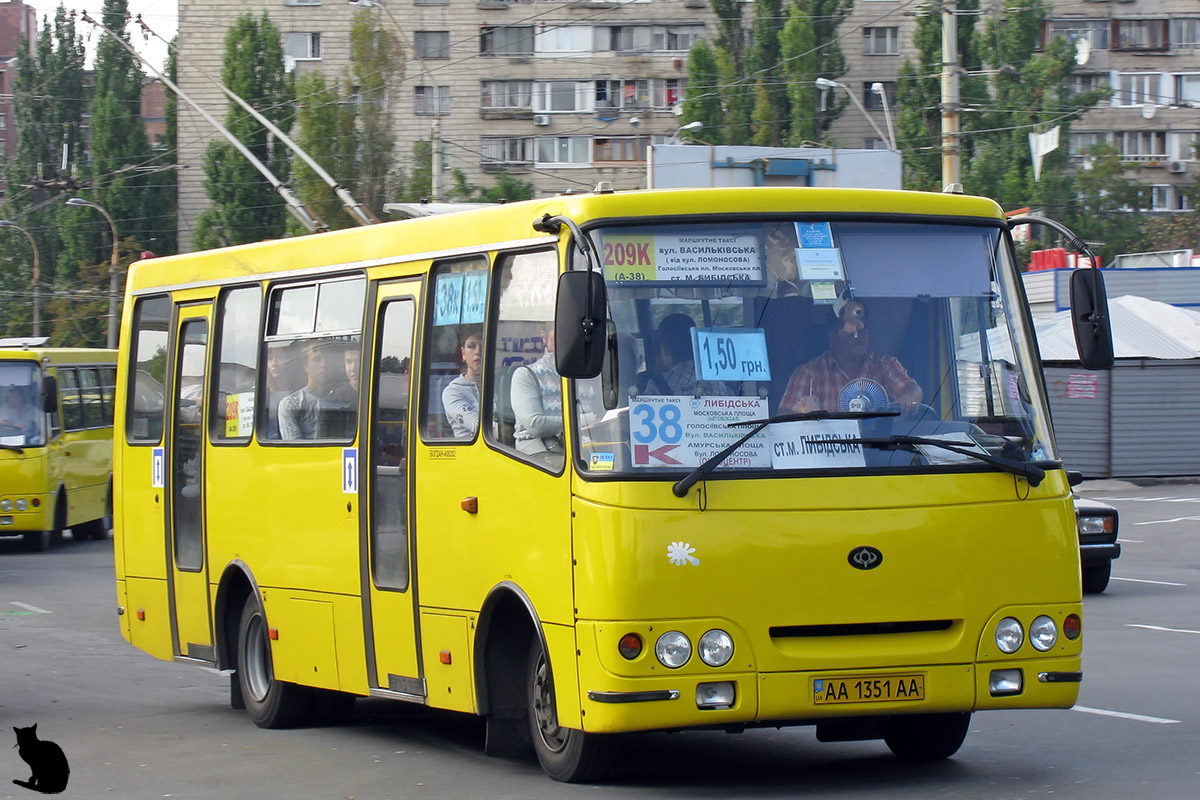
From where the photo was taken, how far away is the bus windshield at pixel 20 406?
2509 centimetres

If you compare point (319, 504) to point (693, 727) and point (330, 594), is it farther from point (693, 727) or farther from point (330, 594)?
point (693, 727)

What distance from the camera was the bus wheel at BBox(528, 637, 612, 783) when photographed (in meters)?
7.43

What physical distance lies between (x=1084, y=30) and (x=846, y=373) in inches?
2741

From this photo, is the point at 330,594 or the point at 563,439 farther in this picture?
the point at 330,594

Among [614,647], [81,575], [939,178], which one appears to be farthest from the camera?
[939,178]

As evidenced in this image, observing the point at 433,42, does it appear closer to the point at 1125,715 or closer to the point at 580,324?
the point at 1125,715

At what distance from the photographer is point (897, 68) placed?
7138 centimetres

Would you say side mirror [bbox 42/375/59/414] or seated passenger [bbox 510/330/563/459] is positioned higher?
seated passenger [bbox 510/330/563/459]

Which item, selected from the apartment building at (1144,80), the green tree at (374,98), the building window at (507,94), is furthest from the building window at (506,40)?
the green tree at (374,98)

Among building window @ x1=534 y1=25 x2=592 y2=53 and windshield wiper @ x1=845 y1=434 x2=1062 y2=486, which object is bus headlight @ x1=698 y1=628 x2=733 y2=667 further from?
building window @ x1=534 y1=25 x2=592 y2=53

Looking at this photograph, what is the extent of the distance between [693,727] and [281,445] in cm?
392

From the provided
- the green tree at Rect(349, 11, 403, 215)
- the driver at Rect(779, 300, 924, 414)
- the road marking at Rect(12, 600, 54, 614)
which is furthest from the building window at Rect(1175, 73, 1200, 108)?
the driver at Rect(779, 300, 924, 414)

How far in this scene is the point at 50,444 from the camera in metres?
25.3

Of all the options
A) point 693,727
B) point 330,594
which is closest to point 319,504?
point 330,594
